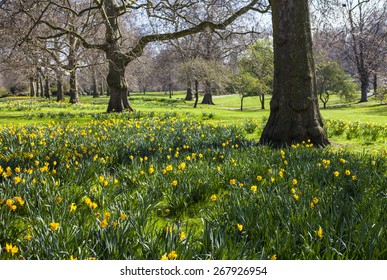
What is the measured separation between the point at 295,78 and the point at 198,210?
439 centimetres

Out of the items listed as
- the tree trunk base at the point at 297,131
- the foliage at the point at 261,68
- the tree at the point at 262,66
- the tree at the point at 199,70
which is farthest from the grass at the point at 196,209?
the foliage at the point at 261,68

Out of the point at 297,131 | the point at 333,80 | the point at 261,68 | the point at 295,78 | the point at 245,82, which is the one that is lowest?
the point at 297,131

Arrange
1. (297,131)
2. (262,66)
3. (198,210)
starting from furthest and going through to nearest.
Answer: (262,66) < (297,131) < (198,210)

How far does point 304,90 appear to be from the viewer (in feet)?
22.3

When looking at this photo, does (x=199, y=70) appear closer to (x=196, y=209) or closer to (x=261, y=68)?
(x=261, y=68)

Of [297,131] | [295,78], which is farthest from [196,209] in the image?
[295,78]

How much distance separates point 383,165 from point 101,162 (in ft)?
13.0

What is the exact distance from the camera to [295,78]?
6773 millimetres

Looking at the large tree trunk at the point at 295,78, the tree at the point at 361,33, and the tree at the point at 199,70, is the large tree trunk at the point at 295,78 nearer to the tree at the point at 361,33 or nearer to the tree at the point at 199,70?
the tree at the point at 361,33

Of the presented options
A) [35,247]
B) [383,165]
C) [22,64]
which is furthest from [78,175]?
[22,64]

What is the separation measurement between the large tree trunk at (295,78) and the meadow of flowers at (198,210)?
5.07ft

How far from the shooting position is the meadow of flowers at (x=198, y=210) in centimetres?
219

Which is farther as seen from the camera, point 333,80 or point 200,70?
point 333,80

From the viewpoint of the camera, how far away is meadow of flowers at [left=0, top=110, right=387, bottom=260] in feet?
7.18
